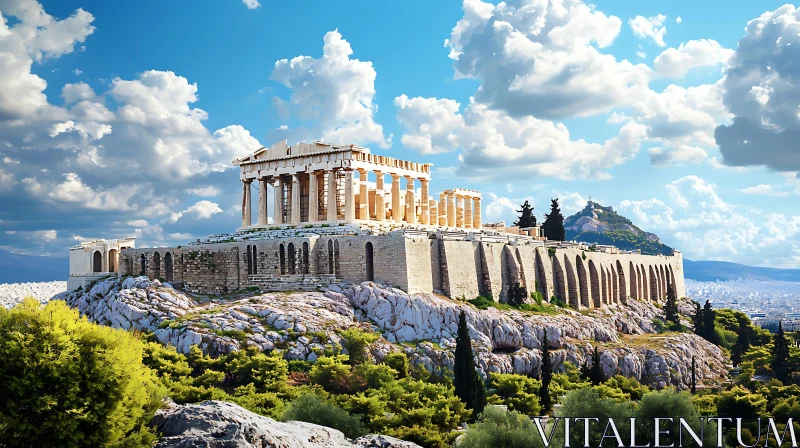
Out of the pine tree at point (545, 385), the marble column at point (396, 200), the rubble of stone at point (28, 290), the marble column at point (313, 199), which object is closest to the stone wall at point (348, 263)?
the marble column at point (313, 199)

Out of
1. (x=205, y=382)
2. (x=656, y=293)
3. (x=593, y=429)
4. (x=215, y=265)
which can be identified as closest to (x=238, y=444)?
(x=593, y=429)

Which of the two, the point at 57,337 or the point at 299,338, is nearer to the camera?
the point at 57,337

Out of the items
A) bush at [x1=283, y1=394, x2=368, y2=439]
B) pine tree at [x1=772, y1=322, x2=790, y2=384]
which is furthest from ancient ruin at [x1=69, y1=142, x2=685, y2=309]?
bush at [x1=283, y1=394, x2=368, y2=439]

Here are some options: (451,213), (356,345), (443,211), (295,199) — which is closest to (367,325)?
(356,345)

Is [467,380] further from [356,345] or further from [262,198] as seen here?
[262,198]

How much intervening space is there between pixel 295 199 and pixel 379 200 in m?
7.51

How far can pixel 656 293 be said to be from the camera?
326ft

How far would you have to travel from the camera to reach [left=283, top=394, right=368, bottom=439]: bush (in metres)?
32.5

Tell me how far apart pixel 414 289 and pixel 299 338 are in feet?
36.5

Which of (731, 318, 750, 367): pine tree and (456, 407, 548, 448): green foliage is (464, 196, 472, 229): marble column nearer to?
(731, 318, 750, 367): pine tree

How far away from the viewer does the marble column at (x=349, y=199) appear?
65.6 metres

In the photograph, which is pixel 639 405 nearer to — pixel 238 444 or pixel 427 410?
pixel 427 410

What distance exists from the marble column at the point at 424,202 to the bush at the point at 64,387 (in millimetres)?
51357

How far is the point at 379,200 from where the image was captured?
71.8 m
